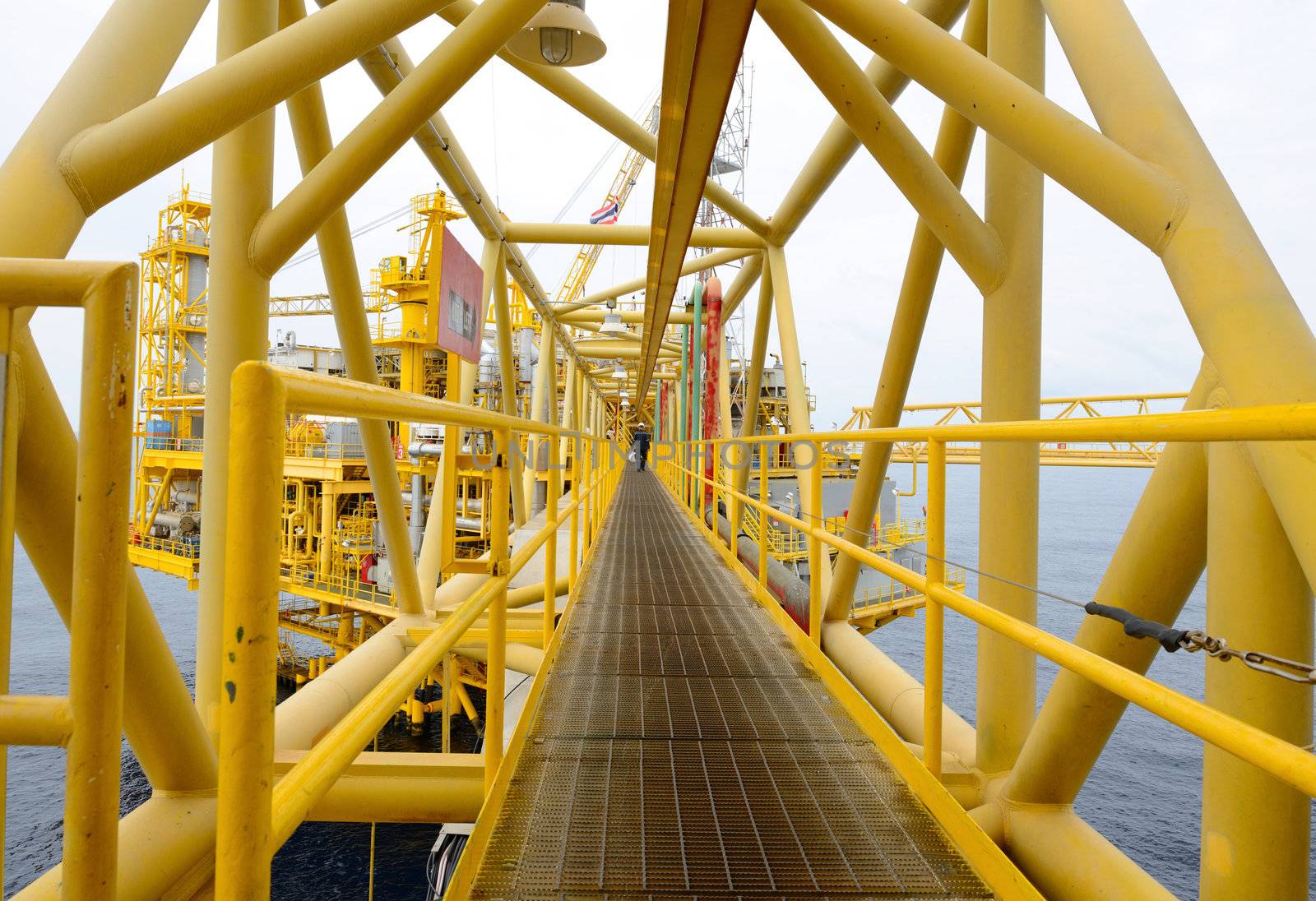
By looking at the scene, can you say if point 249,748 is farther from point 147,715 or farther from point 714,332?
point 714,332

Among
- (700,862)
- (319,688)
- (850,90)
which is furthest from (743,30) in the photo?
(319,688)

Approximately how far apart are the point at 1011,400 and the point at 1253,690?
157 cm

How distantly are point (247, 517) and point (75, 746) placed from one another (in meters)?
0.32

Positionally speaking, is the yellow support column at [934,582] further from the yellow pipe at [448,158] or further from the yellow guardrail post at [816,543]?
the yellow pipe at [448,158]

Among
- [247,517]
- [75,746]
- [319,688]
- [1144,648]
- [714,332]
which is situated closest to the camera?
[75,746]

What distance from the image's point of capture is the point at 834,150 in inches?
250

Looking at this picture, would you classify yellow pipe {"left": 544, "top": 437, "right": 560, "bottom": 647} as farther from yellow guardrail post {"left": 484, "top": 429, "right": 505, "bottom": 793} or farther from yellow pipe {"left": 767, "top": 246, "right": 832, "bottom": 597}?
yellow pipe {"left": 767, "top": 246, "right": 832, "bottom": 597}

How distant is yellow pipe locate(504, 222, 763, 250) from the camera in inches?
386

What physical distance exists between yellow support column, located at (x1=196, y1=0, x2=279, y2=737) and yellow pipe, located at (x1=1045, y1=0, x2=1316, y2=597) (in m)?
3.39

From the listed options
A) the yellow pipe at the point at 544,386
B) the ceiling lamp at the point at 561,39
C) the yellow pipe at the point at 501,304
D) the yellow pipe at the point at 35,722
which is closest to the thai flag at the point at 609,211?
the yellow pipe at the point at 544,386

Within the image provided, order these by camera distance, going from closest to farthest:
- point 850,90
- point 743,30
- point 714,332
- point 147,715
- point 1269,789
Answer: point 1269,789, point 147,715, point 743,30, point 850,90, point 714,332

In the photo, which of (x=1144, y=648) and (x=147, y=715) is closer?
(x=147, y=715)

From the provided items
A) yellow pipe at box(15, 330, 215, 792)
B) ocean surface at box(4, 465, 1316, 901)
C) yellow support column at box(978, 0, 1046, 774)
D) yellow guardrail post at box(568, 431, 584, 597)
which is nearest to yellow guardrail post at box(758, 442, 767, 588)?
yellow guardrail post at box(568, 431, 584, 597)

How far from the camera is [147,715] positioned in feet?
6.56
